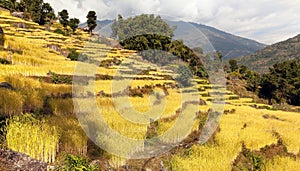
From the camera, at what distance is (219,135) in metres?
8.37

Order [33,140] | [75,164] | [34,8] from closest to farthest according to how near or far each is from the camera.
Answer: [75,164]
[33,140]
[34,8]

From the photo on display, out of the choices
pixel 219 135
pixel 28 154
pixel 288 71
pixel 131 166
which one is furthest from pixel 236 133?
pixel 288 71

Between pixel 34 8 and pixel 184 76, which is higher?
pixel 34 8

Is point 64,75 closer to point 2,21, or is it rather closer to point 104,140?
point 104,140

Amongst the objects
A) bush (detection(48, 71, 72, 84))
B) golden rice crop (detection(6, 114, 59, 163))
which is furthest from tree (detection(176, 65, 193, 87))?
golden rice crop (detection(6, 114, 59, 163))

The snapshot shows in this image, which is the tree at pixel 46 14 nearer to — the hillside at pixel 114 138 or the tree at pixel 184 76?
the tree at pixel 184 76

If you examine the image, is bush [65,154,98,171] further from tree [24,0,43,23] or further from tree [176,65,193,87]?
tree [24,0,43,23]

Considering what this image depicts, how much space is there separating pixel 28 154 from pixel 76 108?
9.76 ft

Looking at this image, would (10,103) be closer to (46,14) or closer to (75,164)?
(75,164)

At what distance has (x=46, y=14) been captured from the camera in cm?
5356

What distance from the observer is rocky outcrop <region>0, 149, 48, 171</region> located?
14.6 feet

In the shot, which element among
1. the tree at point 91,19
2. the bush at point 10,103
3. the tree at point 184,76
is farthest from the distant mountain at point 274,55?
the bush at point 10,103

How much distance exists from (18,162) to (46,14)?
54569mm

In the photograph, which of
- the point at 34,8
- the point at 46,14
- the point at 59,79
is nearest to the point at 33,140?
the point at 59,79
